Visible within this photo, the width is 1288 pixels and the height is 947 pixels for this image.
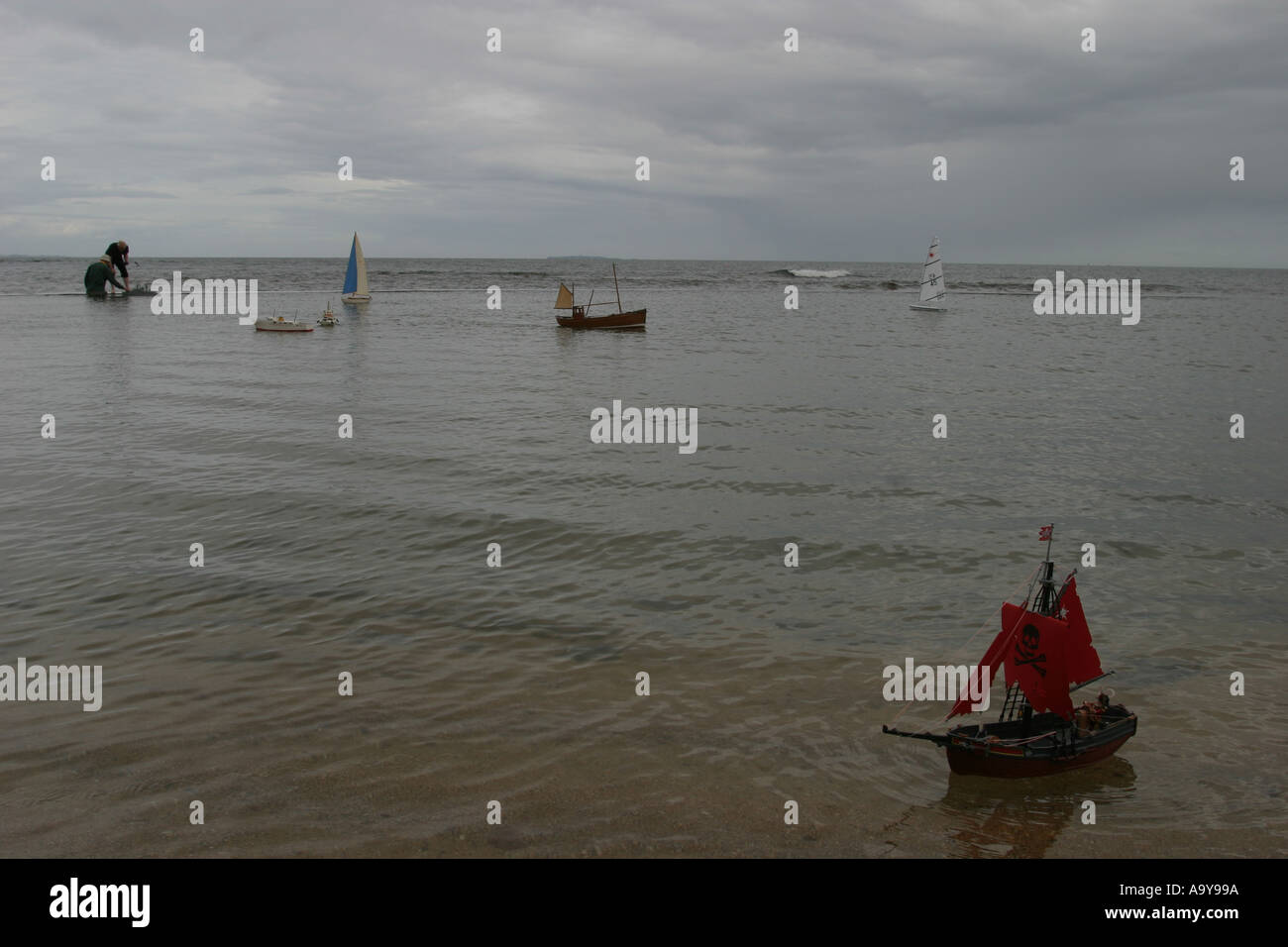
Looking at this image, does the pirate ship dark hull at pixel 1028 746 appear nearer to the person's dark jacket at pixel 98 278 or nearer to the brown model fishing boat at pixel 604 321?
the brown model fishing boat at pixel 604 321

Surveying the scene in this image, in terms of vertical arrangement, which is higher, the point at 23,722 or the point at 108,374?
the point at 108,374

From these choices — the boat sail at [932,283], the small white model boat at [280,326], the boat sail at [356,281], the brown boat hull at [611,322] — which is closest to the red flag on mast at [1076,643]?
the small white model boat at [280,326]

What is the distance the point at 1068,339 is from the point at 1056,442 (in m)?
40.1

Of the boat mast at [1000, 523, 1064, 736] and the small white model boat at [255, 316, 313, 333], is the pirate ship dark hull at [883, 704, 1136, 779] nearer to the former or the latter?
the boat mast at [1000, 523, 1064, 736]

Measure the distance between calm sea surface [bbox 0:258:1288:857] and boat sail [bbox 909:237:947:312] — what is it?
53303mm

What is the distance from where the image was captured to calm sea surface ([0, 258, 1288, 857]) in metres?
9.37

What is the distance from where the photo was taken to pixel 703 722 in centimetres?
1128

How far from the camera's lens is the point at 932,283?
88938 millimetres

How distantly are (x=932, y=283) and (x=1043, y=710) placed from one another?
8504 cm

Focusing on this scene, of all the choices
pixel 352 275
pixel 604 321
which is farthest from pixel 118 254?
pixel 604 321

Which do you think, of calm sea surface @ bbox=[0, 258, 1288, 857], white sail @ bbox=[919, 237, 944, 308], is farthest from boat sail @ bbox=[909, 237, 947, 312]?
calm sea surface @ bbox=[0, 258, 1288, 857]

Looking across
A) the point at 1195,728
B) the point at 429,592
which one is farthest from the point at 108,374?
the point at 1195,728

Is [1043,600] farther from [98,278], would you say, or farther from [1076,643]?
[98,278]
